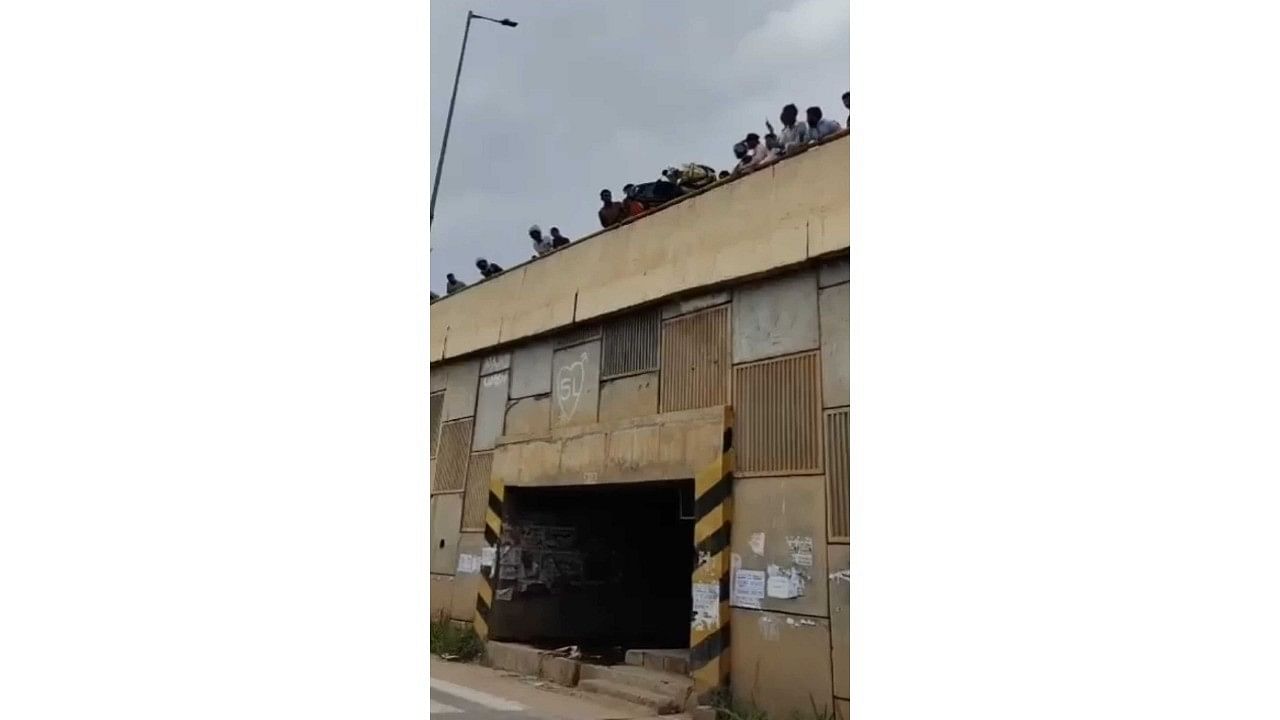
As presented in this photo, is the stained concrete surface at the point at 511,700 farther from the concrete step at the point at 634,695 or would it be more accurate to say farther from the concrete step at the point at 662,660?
the concrete step at the point at 662,660

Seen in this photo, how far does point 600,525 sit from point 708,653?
2.78 metres

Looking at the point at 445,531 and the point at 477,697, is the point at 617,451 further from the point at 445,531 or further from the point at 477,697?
the point at 445,531

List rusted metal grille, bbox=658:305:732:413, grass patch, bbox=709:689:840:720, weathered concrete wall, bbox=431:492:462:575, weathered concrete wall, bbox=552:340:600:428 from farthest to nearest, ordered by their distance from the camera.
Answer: weathered concrete wall, bbox=431:492:462:575
weathered concrete wall, bbox=552:340:600:428
rusted metal grille, bbox=658:305:732:413
grass patch, bbox=709:689:840:720

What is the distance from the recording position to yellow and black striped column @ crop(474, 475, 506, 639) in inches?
349

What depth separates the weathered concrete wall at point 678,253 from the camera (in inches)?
247

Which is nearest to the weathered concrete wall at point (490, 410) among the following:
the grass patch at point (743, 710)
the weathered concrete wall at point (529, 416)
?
the weathered concrete wall at point (529, 416)

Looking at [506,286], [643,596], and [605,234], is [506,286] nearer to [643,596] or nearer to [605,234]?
[605,234]

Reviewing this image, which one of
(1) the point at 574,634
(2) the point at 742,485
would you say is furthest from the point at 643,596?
(2) the point at 742,485

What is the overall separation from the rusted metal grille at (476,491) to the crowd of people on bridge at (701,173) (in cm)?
160

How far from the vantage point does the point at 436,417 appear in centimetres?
1014

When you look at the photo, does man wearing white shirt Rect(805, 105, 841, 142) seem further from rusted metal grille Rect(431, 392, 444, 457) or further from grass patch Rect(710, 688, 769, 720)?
rusted metal grille Rect(431, 392, 444, 457)

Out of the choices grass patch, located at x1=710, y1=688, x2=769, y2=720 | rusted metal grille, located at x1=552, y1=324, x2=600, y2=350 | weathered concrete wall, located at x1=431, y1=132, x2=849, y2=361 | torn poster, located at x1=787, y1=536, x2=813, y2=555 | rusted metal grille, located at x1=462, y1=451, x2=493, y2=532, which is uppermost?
weathered concrete wall, located at x1=431, y1=132, x2=849, y2=361

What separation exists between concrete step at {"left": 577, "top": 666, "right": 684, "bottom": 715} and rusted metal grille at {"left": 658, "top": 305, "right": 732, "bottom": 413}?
180 cm

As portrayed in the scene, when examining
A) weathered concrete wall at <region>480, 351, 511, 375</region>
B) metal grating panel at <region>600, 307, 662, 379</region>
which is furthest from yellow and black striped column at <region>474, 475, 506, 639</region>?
metal grating panel at <region>600, 307, 662, 379</region>
